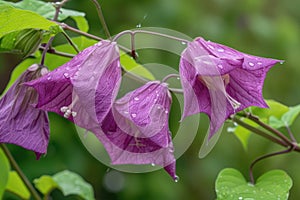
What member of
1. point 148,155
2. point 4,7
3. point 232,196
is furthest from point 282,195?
point 4,7

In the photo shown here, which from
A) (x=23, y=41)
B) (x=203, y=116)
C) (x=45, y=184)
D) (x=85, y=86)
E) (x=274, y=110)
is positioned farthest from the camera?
(x=203, y=116)

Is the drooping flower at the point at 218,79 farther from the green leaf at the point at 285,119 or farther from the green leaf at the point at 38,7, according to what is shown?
the green leaf at the point at 285,119

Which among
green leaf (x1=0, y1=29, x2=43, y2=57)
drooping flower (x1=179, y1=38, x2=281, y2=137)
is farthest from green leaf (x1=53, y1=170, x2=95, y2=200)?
drooping flower (x1=179, y1=38, x2=281, y2=137)

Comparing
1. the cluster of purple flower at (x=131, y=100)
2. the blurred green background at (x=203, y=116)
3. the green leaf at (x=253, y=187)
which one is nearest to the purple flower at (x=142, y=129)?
the cluster of purple flower at (x=131, y=100)

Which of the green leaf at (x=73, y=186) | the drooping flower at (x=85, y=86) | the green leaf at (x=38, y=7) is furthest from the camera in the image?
the green leaf at (x=73, y=186)

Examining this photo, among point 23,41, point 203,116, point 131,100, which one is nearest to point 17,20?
point 23,41

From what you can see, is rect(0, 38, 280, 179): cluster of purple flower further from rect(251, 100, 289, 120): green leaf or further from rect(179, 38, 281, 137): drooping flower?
rect(251, 100, 289, 120): green leaf

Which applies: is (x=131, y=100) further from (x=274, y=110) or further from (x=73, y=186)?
(x=73, y=186)
